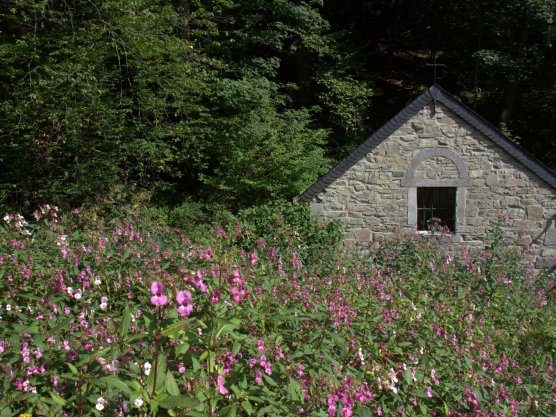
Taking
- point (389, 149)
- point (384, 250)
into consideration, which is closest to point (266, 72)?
point (389, 149)

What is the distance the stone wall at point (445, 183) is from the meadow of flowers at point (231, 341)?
15.0 ft

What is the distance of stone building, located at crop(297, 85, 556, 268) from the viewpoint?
943cm

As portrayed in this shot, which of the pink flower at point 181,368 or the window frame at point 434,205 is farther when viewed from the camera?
the window frame at point 434,205

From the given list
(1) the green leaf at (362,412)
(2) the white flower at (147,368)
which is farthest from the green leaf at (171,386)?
(1) the green leaf at (362,412)

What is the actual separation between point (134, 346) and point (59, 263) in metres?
1.90

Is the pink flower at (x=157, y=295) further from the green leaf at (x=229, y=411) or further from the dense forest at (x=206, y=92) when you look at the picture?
the dense forest at (x=206, y=92)

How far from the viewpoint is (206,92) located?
11.9 metres

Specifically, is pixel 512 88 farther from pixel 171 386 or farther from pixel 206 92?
pixel 171 386

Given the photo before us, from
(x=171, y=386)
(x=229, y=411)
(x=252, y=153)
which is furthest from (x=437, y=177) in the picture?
(x=171, y=386)

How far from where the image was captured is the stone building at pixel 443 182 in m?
9.43

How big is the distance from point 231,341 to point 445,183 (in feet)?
26.1

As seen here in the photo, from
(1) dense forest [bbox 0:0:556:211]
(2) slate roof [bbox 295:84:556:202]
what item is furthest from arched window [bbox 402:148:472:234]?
(1) dense forest [bbox 0:0:556:211]

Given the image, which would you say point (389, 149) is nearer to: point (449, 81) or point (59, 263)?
point (59, 263)

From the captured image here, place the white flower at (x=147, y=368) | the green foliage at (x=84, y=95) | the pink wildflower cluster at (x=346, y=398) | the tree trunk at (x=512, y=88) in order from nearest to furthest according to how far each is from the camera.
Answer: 1. the white flower at (x=147, y=368)
2. the pink wildflower cluster at (x=346, y=398)
3. the green foliage at (x=84, y=95)
4. the tree trunk at (x=512, y=88)
